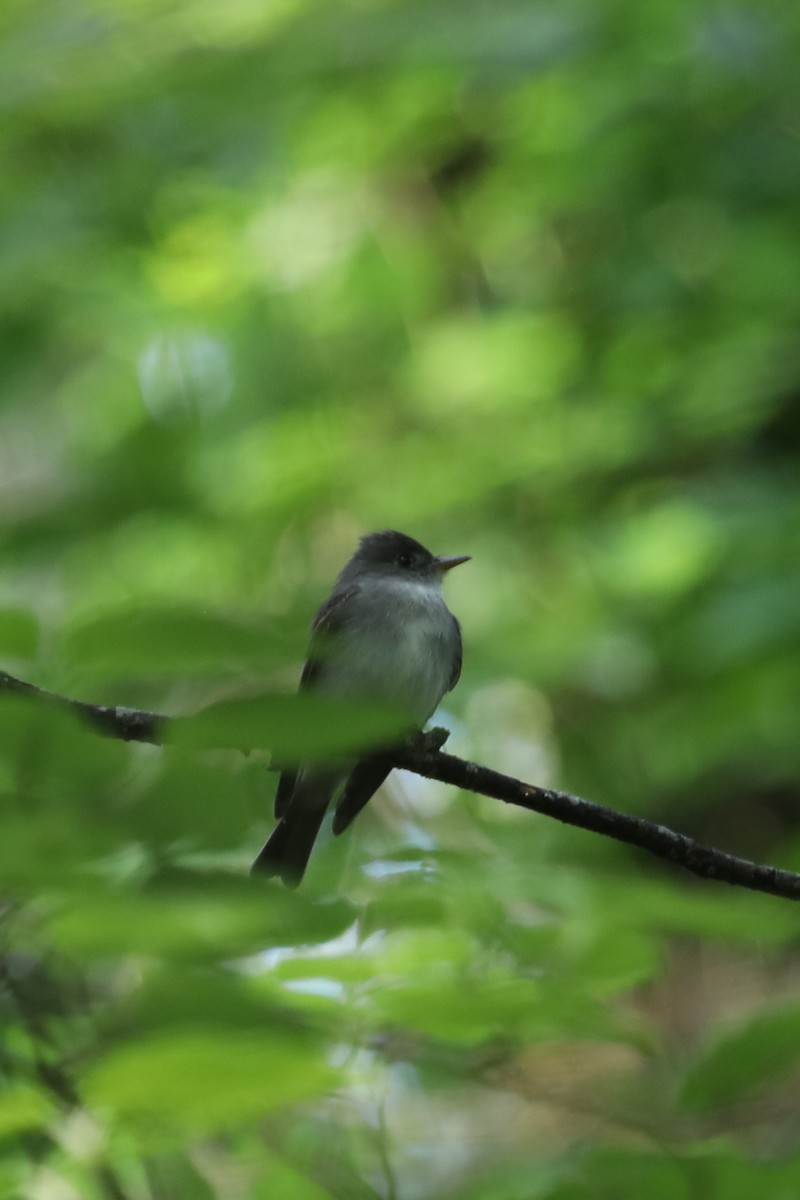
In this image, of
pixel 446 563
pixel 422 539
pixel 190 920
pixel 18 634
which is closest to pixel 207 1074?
pixel 190 920

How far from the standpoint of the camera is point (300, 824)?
2867 millimetres

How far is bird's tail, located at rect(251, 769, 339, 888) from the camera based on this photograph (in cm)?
206

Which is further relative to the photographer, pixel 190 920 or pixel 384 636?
pixel 384 636

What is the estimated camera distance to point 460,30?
11.5ft

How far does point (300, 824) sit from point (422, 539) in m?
2.78

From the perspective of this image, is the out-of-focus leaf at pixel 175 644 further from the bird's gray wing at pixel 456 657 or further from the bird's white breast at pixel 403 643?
the bird's gray wing at pixel 456 657

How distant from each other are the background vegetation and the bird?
0.16m

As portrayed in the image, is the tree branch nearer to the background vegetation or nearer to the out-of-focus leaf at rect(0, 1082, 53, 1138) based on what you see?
the background vegetation

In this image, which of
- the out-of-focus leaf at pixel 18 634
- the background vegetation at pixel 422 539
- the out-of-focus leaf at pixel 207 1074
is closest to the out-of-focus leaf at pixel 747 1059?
the background vegetation at pixel 422 539

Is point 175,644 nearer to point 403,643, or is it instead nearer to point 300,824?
point 300,824

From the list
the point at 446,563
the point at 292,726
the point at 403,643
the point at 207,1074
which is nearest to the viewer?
the point at 292,726

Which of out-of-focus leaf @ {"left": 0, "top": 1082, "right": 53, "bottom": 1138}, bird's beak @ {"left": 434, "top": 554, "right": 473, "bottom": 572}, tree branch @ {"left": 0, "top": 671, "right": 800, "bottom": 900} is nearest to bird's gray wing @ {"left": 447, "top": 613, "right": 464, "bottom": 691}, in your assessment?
bird's beak @ {"left": 434, "top": 554, "right": 473, "bottom": 572}

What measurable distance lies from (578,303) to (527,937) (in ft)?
14.9

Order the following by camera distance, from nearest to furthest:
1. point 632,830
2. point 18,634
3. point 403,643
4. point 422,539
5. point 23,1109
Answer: point 18,634
point 23,1109
point 632,830
point 403,643
point 422,539
